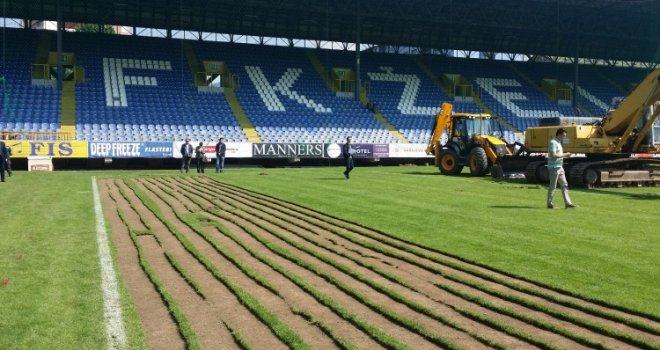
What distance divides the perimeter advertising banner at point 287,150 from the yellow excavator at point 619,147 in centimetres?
1895

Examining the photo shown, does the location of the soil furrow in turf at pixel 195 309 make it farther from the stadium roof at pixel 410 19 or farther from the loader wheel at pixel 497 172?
the stadium roof at pixel 410 19

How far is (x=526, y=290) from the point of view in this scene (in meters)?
6.62

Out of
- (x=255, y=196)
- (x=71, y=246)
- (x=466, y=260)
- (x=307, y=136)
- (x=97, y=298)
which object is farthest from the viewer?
(x=307, y=136)

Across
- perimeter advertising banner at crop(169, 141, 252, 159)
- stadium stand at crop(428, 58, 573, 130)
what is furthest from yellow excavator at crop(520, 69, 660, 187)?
stadium stand at crop(428, 58, 573, 130)

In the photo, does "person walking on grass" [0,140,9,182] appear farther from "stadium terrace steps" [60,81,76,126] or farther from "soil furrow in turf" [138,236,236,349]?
"soil furrow in turf" [138,236,236,349]

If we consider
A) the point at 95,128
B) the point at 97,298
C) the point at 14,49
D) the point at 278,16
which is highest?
the point at 278,16

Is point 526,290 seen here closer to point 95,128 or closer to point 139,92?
point 95,128

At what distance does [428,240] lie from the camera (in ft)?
31.7

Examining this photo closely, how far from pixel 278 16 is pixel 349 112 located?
9.78m

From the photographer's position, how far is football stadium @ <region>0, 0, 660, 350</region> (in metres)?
5.84

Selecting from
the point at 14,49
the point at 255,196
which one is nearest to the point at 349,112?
the point at 14,49

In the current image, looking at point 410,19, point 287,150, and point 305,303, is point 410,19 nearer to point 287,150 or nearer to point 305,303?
point 287,150

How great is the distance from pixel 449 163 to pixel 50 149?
857 inches

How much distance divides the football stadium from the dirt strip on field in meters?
0.04
